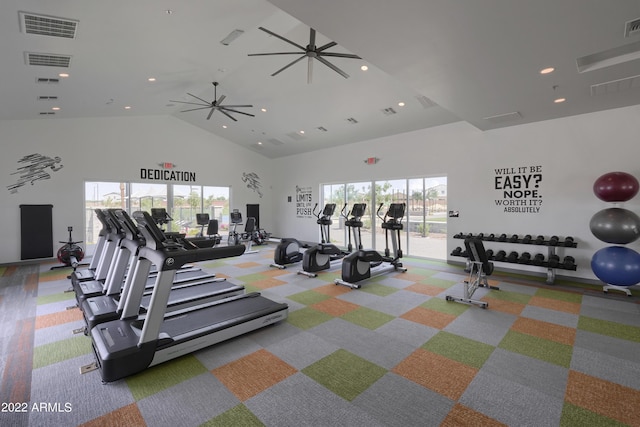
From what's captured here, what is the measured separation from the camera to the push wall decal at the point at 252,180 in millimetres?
11399

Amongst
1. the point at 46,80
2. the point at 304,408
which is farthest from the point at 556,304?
the point at 46,80

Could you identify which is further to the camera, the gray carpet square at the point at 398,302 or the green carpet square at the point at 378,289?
the green carpet square at the point at 378,289

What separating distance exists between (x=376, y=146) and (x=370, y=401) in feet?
24.2

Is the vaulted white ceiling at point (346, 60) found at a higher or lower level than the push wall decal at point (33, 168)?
higher

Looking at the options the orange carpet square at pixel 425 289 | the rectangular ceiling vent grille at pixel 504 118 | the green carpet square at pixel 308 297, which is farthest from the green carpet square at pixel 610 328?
the rectangular ceiling vent grille at pixel 504 118

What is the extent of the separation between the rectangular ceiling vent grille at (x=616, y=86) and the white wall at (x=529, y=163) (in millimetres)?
1218

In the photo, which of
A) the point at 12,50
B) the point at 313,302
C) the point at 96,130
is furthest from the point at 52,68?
the point at 313,302

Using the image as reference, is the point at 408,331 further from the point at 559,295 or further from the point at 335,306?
the point at 559,295

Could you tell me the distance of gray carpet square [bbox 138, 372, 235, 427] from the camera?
6.88ft

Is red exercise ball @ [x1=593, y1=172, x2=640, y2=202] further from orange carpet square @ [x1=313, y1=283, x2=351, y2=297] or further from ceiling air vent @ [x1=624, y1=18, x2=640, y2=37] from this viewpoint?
orange carpet square @ [x1=313, y1=283, x2=351, y2=297]

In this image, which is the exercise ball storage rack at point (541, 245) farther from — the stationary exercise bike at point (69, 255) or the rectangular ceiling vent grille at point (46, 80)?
the stationary exercise bike at point (69, 255)

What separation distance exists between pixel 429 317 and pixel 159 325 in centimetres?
317

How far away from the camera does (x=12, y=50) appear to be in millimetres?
3965

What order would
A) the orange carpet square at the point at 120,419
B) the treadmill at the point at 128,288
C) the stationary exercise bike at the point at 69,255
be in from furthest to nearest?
the stationary exercise bike at the point at 69,255 → the treadmill at the point at 128,288 → the orange carpet square at the point at 120,419
